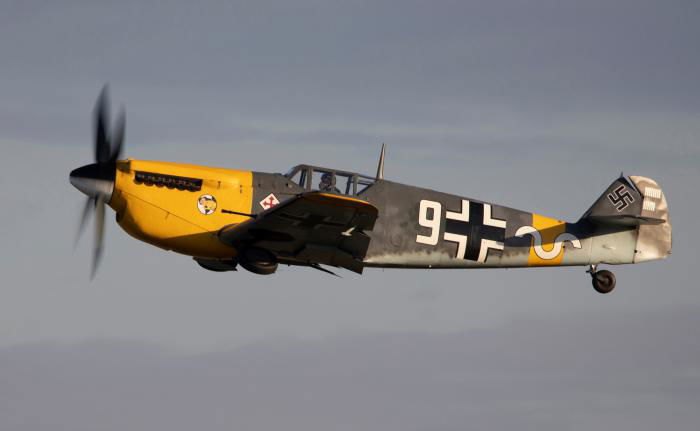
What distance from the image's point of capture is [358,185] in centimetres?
2002

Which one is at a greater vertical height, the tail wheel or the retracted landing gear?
the retracted landing gear

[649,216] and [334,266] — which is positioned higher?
[649,216]

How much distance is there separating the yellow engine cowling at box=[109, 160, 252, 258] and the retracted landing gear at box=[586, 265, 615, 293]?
617 centimetres

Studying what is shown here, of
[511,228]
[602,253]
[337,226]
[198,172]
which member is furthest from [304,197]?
[602,253]

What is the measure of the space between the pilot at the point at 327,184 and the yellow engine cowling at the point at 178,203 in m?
1.12

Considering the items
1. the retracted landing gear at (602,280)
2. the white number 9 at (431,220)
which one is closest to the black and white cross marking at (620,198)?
the retracted landing gear at (602,280)

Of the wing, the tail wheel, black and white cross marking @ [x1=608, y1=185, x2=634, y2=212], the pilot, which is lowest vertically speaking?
the tail wheel

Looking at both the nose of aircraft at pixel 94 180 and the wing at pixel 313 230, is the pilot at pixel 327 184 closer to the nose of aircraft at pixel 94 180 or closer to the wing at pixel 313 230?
the wing at pixel 313 230

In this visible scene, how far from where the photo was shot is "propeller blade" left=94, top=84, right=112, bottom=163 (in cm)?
2006

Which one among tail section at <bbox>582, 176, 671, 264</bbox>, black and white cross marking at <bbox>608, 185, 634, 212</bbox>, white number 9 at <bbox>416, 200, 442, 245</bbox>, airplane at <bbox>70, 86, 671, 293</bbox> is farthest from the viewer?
black and white cross marking at <bbox>608, 185, 634, 212</bbox>

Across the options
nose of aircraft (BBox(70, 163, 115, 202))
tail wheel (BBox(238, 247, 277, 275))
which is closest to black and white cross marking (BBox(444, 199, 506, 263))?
tail wheel (BBox(238, 247, 277, 275))

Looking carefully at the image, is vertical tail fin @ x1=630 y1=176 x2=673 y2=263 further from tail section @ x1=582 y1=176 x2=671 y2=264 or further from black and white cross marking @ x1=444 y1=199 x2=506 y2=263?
black and white cross marking @ x1=444 y1=199 x2=506 y2=263

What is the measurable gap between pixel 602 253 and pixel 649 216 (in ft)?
3.43

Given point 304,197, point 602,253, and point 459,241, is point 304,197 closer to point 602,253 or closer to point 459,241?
Result: point 459,241
